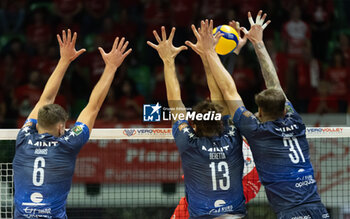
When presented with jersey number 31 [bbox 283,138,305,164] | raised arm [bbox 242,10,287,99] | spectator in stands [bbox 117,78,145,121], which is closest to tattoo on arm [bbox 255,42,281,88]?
raised arm [bbox 242,10,287,99]

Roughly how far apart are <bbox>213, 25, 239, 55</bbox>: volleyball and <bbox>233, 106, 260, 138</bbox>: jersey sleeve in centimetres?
144

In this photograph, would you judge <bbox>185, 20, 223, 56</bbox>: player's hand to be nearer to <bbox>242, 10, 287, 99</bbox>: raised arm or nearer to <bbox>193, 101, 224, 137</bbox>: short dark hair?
<bbox>242, 10, 287, 99</bbox>: raised arm

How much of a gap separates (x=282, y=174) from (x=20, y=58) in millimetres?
12193

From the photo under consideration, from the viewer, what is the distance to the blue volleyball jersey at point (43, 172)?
20.7ft

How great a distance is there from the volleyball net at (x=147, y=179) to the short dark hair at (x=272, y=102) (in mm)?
4511

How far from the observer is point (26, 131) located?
664cm

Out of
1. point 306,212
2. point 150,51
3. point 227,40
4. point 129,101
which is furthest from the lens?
point 150,51

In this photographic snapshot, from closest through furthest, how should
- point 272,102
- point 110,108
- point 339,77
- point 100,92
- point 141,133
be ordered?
point 272,102 < point 100,92 < point 141,133 < point 110,108 < point 339,77

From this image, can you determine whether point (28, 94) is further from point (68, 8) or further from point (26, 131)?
point (26, 131)

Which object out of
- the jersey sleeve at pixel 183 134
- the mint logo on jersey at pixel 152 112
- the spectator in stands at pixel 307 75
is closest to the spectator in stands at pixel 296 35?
the spectator in stands at pixel 307 75

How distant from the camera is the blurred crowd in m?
15.6

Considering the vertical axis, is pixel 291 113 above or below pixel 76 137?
above

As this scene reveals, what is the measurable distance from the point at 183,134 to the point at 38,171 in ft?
5.58

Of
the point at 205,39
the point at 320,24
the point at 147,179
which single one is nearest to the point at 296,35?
the point at 320,24
